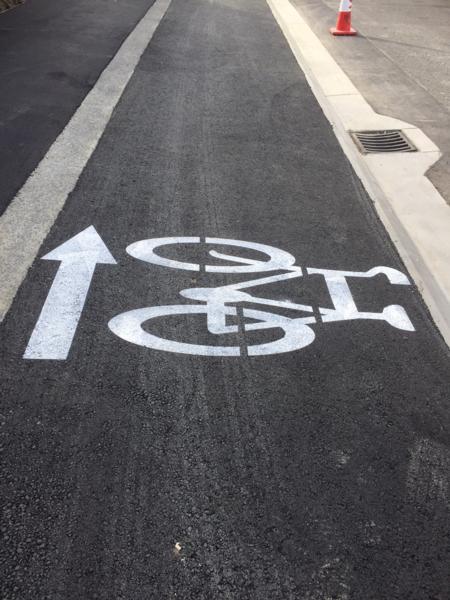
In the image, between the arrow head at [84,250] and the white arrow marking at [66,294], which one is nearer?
the white arrow marking at [66,294]

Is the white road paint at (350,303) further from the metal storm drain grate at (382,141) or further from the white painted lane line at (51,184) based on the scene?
the metal storm drain grate at (382,141)

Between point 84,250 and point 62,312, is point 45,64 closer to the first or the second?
point 84,250

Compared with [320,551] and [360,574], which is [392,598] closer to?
[360,574]

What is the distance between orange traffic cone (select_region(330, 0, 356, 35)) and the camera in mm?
15039

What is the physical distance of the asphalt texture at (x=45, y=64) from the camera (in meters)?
7.70

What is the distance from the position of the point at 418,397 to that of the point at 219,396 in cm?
137

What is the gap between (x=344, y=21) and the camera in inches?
604

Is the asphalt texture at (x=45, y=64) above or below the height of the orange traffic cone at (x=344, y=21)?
below

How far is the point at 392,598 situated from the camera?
285 cm

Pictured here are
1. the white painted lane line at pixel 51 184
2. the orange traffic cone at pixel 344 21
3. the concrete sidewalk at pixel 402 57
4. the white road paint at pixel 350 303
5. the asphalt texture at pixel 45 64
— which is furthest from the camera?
the orange traffic cone at pixel 344 21

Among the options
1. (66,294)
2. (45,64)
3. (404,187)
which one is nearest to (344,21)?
(45,64)

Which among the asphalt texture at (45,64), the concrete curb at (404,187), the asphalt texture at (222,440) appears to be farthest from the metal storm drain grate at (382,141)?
the asphalt texture at (45,64)

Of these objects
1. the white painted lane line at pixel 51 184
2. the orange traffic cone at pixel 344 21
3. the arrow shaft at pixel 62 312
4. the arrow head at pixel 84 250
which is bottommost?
the white painted lane line at pixel 51 184

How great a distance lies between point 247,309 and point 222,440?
1.45 meters
